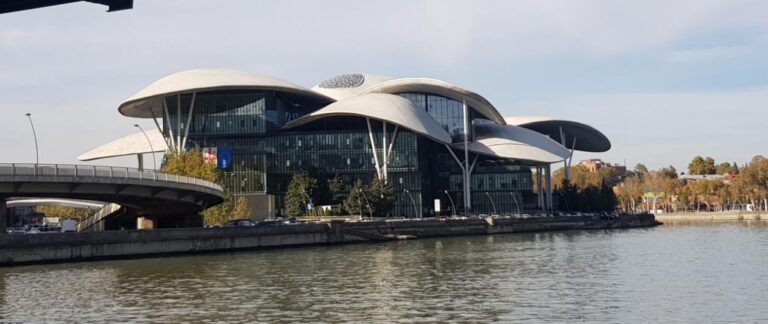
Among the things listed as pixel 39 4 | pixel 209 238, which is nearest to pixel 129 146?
pixel 209 238

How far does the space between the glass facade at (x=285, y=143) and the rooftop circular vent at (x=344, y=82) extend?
10.2 m

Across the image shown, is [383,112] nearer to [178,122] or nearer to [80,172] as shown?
[178,122]

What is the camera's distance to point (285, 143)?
446 feet

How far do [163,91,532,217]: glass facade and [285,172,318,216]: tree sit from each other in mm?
3876

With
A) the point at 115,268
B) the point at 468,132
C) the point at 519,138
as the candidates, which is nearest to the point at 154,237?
the point at 115,268

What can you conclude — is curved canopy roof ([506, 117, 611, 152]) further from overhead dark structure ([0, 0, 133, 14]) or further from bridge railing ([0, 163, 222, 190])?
overhead dark structure ([0, 0, 133, 14])

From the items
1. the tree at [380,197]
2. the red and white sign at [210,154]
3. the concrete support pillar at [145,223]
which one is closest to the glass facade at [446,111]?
the tree at [380,197]

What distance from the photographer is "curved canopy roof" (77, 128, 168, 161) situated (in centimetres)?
14738

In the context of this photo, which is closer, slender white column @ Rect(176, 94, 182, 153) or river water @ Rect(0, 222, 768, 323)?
river water @ Rect(0, 222, 768, 323)

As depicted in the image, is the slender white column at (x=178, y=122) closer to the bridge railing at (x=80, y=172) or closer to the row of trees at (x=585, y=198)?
the bridge railing at (x=80, y=172)

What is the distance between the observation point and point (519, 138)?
160m

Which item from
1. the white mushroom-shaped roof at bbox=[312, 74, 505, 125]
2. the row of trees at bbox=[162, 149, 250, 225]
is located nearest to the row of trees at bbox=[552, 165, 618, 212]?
the white mushroom-shaped roof at bbox=[312, 74, 505, 125]

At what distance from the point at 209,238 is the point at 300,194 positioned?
171 feet

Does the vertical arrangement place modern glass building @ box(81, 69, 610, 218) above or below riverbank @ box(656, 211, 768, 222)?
above
